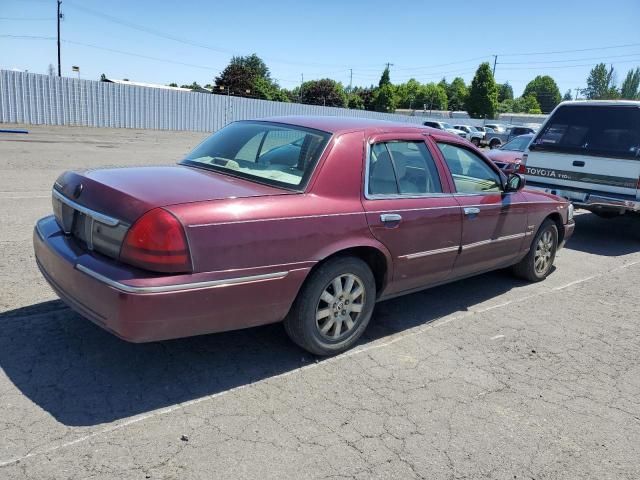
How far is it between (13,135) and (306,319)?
786 inches

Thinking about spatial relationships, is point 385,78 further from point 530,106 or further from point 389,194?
point 389,194

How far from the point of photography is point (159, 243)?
9.41 feet

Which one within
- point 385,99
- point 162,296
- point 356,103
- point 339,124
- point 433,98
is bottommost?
point 162,296

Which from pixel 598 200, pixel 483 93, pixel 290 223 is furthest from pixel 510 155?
pixel 483 93

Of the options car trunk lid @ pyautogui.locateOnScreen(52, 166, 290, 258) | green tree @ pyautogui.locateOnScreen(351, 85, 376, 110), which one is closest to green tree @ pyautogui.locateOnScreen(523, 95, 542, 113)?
green tree @ pyautogui.locateOnScreen(351, 85, 376, 110)

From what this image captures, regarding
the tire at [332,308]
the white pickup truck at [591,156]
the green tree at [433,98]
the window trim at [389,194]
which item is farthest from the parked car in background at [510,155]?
the green tree at [433,98]

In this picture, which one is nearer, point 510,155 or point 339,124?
point 339,124

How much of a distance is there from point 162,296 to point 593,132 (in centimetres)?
799

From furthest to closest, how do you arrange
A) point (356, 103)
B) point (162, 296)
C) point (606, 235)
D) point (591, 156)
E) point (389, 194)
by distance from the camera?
point (356, 103) < point (606, 235) < point (591, 156) < point (389, 194) < point (162, 296)

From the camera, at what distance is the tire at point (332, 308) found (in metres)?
3.52

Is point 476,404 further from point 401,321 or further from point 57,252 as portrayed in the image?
point 57,252

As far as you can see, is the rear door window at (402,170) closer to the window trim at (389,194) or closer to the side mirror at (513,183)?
the window trim at (389,194)

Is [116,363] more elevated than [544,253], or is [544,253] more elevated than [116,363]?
[544,253]

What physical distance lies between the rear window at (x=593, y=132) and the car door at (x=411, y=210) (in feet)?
16.8
